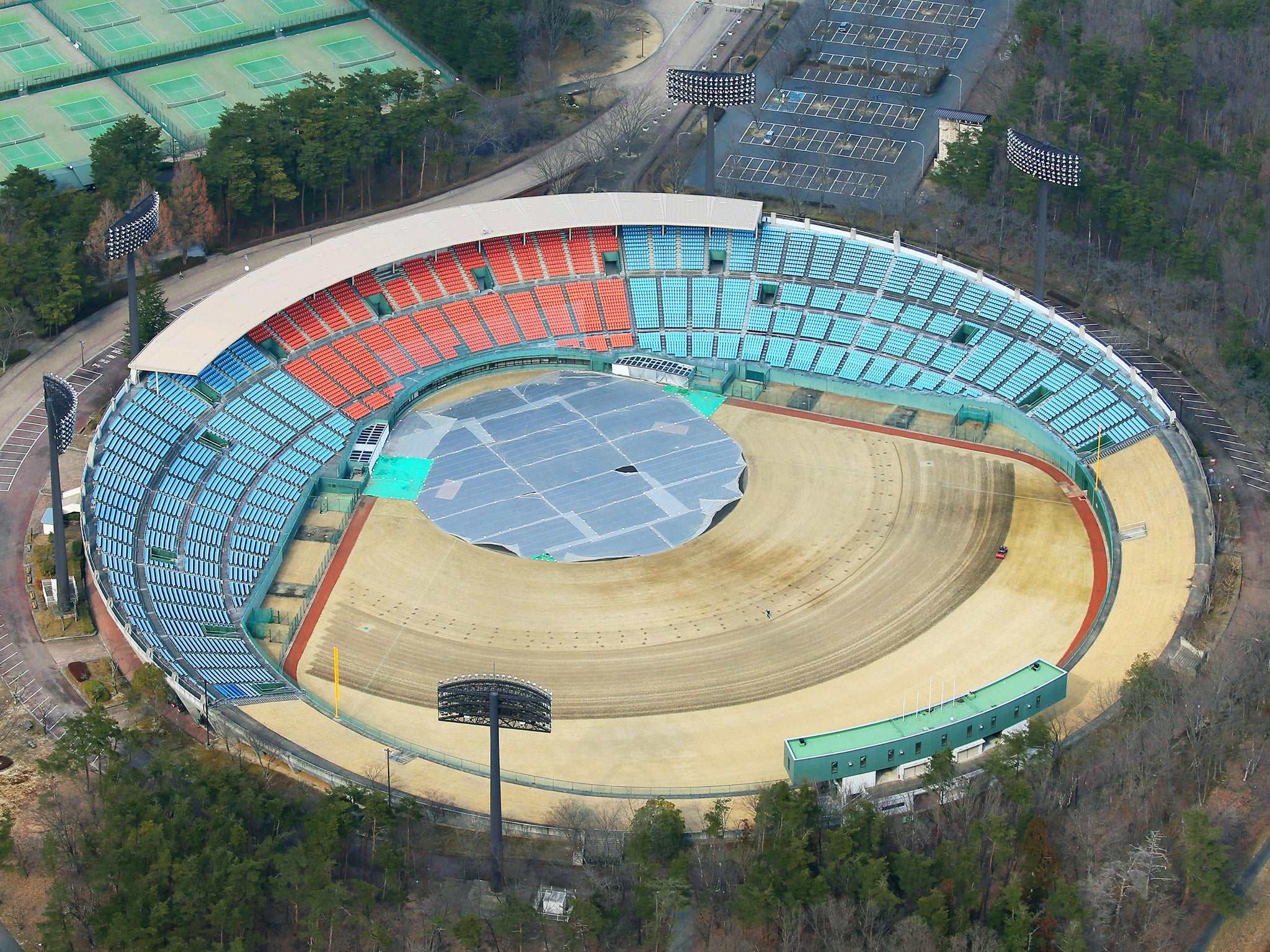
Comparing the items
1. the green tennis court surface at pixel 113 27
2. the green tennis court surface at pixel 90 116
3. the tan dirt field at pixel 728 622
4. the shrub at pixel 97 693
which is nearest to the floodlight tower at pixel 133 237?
the tan dirt field at pixel 728 622

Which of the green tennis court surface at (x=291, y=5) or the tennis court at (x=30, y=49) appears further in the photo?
the green tennis court surface at (x=291, y=5)

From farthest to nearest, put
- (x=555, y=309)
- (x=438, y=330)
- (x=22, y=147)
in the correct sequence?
(x=22, y=147)
(x=555, y=309)
(x=438, y=330)

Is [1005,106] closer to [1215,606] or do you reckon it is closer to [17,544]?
[1215,606]

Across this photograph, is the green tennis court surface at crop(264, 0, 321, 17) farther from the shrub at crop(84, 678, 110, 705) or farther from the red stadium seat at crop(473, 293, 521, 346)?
the shrub at crop(84, 678, 110, 705)

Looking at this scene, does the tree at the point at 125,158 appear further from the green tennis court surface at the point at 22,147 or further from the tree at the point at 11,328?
the tree at the point at 11,328

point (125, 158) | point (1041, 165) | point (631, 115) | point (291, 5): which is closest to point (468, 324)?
point (125, 158)

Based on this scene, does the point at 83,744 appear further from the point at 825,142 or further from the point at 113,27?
the point at 113,27

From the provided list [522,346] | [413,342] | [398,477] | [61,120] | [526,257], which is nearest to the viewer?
[398,477]

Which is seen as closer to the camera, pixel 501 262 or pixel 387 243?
pixel 387 243
